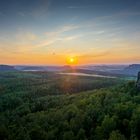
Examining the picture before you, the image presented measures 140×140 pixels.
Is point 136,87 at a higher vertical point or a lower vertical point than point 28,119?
higher

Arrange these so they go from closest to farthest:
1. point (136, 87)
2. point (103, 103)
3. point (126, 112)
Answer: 1. point (126, 112)
2. point (103, 103)
3. point (136, 87)

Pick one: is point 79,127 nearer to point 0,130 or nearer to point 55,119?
point 55,119

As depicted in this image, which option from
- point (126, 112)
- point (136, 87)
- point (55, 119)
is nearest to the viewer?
point (126, 112)

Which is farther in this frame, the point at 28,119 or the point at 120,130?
the point at 28,119

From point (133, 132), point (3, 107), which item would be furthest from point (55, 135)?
point (3, 107)

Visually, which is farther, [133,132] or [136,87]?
[136,87]

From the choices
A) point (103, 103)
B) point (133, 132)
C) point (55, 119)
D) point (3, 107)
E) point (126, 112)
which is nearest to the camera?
point (133, 132)

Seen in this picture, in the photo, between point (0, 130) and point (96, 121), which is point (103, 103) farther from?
point (0, 130)

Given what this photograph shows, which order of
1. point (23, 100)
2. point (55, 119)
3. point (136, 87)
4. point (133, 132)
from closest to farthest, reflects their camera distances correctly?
point (133, 132) → point (55, 119) → point (136, 87) → point (23, 100)

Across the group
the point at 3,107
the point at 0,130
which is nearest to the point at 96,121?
the point at 0,130
